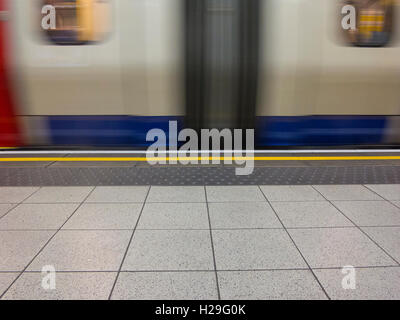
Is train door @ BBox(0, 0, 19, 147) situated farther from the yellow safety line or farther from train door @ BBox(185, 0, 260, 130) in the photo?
train door @ BBox(185, 0, 260, 130)

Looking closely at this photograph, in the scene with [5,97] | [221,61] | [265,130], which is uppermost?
[221,61]

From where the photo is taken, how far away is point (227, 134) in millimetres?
3996

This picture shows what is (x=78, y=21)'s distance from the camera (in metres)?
3.51

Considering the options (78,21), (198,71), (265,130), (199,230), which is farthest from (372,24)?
(78,21)

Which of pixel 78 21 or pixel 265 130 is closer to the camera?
pixel 78 21

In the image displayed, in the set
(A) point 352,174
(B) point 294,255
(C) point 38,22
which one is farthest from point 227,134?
(C) point 38,22

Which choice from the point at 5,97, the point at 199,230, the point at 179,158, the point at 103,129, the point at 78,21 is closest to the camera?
the point at 199,230

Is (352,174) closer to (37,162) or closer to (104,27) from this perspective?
(104,27)

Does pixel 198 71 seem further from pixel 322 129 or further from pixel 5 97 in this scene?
pixel 5 97

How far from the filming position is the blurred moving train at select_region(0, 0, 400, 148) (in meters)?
3.52

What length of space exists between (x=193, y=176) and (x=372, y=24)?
2.57 m

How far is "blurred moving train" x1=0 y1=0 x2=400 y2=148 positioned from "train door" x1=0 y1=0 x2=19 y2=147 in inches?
0.4

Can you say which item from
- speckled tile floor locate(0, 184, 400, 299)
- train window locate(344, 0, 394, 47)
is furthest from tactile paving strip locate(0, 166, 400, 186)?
train window locate(344, 0, 394, 47)
